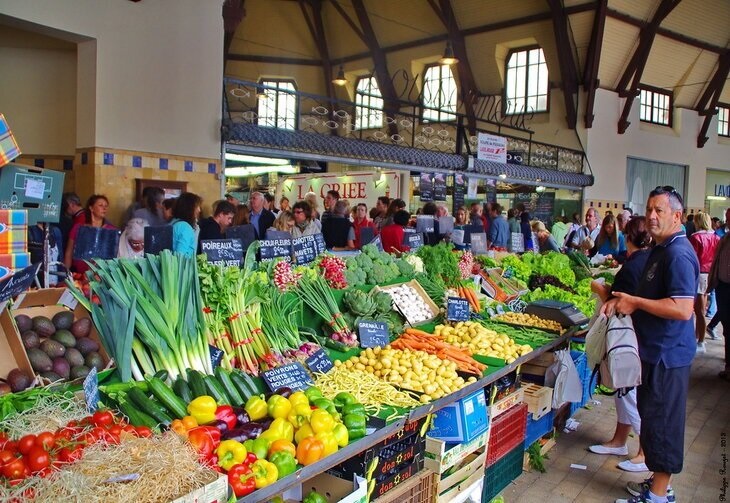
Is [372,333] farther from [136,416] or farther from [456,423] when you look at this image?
[136,416]

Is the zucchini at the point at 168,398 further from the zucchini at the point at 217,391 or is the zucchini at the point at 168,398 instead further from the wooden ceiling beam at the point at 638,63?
the wooden ceiling beam at the point at 638,63

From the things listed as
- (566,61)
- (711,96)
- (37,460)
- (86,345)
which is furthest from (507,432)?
(711,96)

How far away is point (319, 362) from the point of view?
312cm

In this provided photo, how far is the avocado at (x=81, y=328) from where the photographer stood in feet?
9.21

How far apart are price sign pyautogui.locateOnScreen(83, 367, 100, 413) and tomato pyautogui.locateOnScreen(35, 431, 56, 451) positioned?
1.15ft

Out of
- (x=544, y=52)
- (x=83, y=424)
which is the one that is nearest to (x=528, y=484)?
(x=83, y=424)

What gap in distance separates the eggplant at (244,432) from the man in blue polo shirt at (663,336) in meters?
2.15

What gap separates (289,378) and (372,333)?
104 centimetres

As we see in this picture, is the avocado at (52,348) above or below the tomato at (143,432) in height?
above

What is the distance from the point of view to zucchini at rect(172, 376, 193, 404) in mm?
2432

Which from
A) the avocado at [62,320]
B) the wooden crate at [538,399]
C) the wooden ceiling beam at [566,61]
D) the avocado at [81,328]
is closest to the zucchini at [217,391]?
the avocado at [81,328]

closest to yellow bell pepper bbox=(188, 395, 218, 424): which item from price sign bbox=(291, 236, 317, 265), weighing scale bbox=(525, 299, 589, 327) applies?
price sign bbox=(291, 236, 317, 265)

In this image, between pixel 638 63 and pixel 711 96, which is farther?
pixel 711 96

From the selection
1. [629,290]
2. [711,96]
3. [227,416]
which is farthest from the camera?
[711,96]
